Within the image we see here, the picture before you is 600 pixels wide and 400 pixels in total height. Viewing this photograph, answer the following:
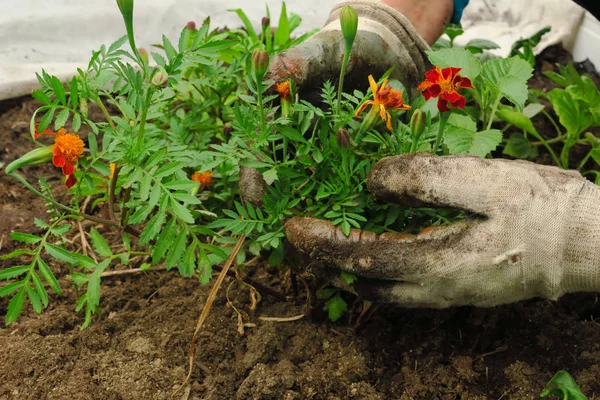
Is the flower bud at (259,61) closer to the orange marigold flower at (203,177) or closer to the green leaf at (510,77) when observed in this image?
the orange marigold flower at (203,177)

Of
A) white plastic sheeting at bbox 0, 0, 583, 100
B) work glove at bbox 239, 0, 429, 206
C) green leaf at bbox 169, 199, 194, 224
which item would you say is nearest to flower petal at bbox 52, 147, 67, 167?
green leaf at bbox 169, 199, 194, 224

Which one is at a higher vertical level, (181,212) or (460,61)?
(460,61)

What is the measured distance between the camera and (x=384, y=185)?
1.20 m

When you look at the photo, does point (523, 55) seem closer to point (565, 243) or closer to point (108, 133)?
point (565, 243)

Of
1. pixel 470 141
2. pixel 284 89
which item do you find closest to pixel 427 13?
pixel 470 141

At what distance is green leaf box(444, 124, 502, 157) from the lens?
1.38 metres

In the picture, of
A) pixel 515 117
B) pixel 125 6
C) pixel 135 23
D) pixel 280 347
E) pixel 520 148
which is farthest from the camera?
pixel 135 23

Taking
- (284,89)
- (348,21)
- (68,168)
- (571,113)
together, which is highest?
(348,21)

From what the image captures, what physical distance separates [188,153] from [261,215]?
189 mm

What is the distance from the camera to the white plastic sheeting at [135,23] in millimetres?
2387

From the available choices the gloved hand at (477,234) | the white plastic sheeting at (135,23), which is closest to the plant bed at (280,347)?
the gloved hand at (477,234)

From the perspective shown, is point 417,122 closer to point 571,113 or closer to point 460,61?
point 460,61

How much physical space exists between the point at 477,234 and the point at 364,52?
595mm

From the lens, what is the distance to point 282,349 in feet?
4.58
